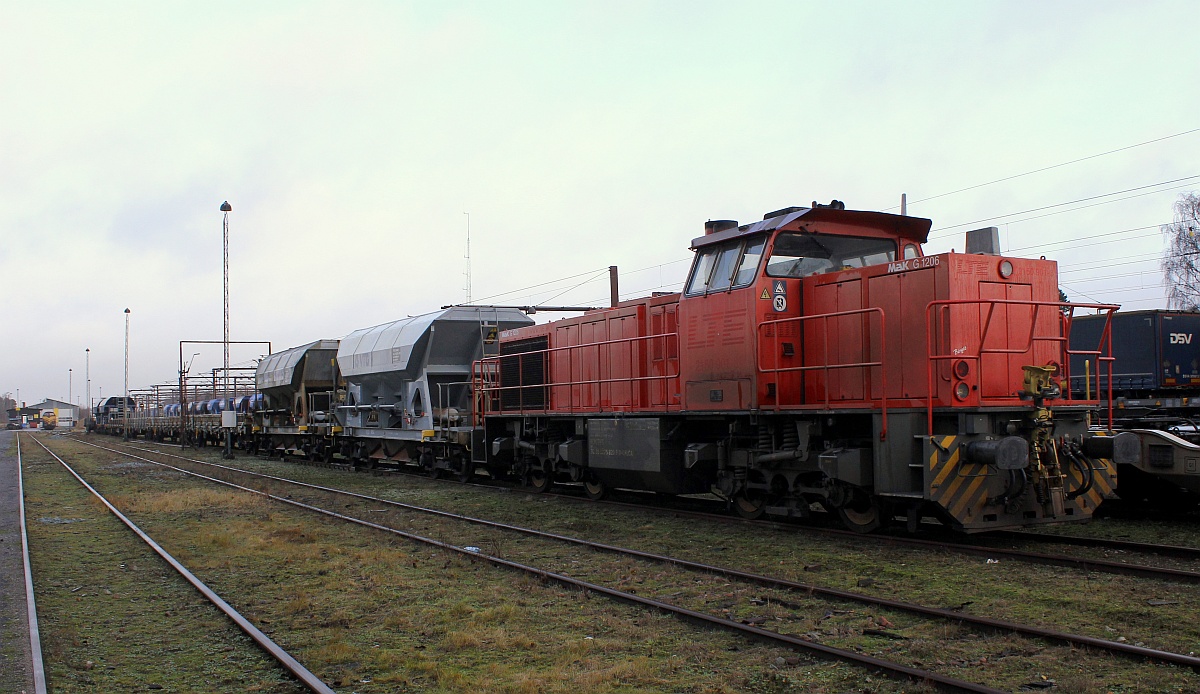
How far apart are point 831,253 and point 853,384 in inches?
67.0

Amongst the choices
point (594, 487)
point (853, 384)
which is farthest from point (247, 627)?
point (594, 487)

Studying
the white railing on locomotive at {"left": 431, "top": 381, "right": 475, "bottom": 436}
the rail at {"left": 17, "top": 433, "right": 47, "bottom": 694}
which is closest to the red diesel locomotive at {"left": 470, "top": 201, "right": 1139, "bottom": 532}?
the white railing on locomotive at {"left": 431, "top": 381, "right": 475, "bottom": 436}

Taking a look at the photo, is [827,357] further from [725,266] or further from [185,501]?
[185,501]

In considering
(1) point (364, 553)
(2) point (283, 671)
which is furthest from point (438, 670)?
(1) point (364, 553)

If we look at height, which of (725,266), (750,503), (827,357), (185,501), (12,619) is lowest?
(185,501)

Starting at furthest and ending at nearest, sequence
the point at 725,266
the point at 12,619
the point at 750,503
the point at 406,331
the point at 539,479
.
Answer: the point at 406,331, the point at 539,479, the point at 750,503, the point at 725,266, the point at 12,619

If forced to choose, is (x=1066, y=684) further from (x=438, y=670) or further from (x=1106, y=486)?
(x=1106, y=486)

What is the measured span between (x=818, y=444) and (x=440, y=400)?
36.3ft

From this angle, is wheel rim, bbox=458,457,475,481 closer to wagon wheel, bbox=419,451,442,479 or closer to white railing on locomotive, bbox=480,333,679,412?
wagon wheel, bbox=419,451,442,479

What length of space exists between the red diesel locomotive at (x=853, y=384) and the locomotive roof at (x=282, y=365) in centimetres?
1627

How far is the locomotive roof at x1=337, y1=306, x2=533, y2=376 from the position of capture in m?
19.6

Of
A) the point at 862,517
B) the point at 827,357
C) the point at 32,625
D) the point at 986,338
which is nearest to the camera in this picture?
the point at 32,625

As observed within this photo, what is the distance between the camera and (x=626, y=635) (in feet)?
20.5

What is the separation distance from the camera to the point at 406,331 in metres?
20.2
